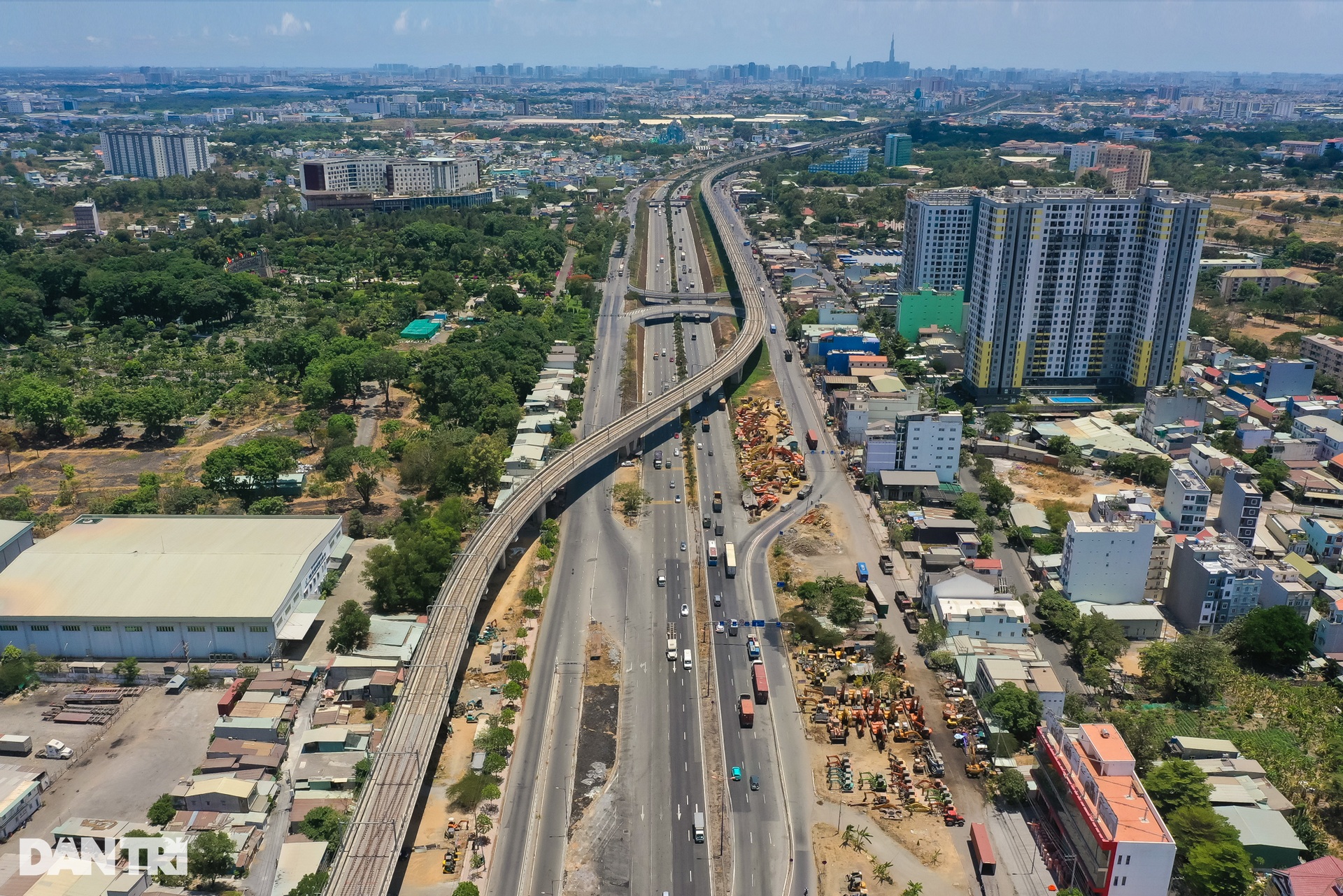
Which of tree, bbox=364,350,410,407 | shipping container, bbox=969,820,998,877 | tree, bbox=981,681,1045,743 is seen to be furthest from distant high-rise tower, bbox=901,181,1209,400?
shipping container, bbox=969,820,998,877

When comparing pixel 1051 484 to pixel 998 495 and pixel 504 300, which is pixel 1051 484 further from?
pixel 504 300

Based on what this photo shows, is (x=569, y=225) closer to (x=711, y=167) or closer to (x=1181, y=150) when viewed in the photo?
(x=711, y=167)

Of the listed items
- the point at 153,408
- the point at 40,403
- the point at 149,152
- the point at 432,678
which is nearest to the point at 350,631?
the point at 432,678

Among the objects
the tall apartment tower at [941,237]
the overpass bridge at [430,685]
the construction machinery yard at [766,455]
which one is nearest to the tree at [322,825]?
the overpass bridge at [430,685]

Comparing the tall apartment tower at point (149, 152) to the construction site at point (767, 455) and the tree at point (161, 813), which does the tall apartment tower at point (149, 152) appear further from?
the tree at point (161, 813)

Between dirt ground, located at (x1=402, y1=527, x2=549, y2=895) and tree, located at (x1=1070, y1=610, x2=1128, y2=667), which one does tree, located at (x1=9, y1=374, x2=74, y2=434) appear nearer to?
dirt ground, located at (x1=402, y1=527, x2=549, y2=895)

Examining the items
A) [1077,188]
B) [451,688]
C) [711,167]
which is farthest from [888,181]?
[451,688]

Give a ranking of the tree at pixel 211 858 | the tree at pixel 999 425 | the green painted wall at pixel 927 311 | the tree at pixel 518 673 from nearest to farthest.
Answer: the tree at pixel 211 858 → the tree at pixel 518 673 → the tree at pixel 999 425 → the green painted wall at pixel 927 311
